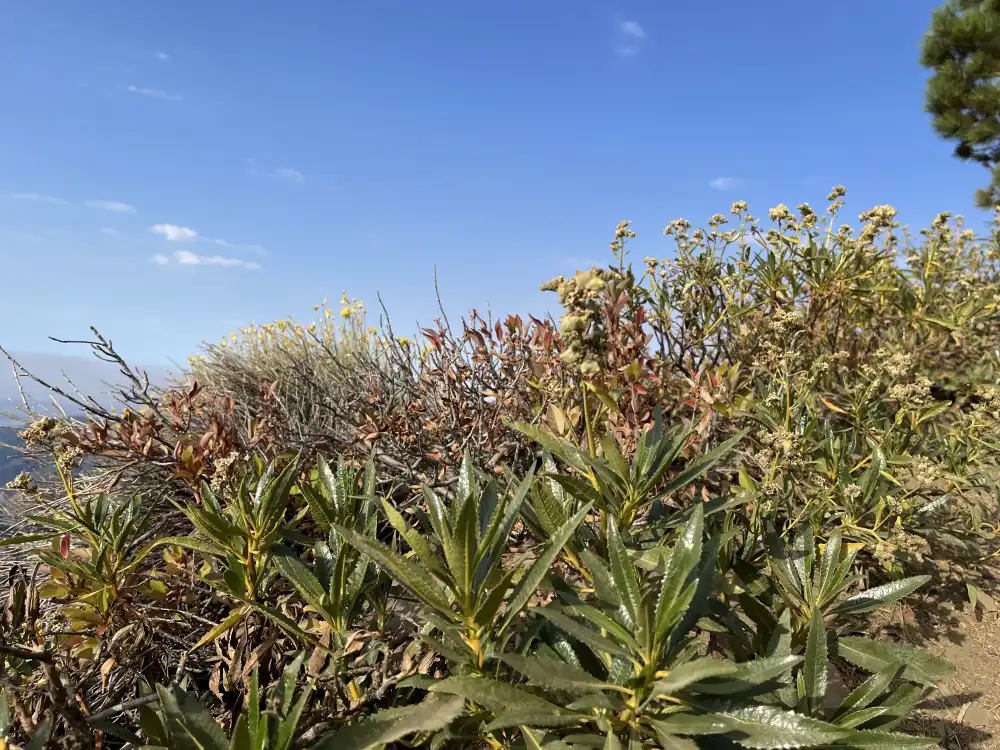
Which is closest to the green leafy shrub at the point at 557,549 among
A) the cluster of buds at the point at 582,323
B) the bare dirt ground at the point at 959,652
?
the cluster of buds at the point at 582,323

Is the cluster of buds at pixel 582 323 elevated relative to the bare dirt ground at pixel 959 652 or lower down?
elevated

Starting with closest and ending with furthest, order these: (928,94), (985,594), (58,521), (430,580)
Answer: (430,580), (58,521), (985,594), (928,94)

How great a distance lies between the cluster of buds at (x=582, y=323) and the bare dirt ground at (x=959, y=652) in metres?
1.74

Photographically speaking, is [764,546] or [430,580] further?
[764,546]

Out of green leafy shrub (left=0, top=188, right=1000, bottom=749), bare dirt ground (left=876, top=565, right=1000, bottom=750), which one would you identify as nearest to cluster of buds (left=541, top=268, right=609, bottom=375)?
green leafy shrub (left=0, top=188, right=1000, bottom=749)

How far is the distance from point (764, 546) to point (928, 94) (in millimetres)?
13446

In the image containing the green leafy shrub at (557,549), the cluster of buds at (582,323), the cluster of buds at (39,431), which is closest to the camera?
the green leafy shrub at (557,549)

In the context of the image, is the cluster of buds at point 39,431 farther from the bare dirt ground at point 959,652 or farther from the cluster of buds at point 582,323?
the bare dirt ground at point 959,652

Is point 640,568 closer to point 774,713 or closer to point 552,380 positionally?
point 774,713

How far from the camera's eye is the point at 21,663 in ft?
4.96

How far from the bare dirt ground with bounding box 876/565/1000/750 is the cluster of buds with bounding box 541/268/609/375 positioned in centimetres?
174

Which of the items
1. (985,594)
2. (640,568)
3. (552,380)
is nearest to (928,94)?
(985,594)

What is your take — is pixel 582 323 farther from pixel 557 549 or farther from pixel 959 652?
pixel 959 652

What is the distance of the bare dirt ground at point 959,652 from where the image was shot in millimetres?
1935
